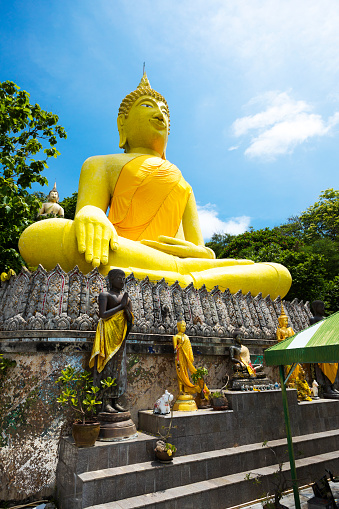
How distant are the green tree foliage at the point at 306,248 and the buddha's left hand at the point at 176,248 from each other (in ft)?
24.5

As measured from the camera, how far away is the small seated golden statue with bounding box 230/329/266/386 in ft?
20.7

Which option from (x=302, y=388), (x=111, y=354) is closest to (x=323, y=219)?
(x=302, y=388)

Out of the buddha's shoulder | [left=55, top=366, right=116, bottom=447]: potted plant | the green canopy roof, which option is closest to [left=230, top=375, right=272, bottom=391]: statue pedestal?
the green canopy roof

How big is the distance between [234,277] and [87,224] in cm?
361

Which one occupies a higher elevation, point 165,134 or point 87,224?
point 165,134

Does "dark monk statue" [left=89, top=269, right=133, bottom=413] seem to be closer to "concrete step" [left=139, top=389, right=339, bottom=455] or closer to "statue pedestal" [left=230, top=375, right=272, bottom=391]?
"concrete step" [left=139, top=389, right=339, bottom=455]

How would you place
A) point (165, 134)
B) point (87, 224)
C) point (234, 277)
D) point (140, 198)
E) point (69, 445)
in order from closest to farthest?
point (69, 445)
point (87, 224)
point (234, 277)
point (140, 198)
point (165, 134)

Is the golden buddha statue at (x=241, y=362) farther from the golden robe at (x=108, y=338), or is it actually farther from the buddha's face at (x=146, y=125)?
the buddha's face at (x=146, y=125)

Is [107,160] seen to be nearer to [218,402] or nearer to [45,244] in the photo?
[45,244]

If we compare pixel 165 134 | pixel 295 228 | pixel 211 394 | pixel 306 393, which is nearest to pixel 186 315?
pixel 211 394

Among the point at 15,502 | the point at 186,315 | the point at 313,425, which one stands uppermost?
the point at 186,315

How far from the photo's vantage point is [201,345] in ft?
21.3

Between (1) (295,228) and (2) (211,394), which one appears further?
(1) (295,228)

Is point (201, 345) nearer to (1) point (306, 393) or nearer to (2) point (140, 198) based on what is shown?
(1) point (306, 393)
